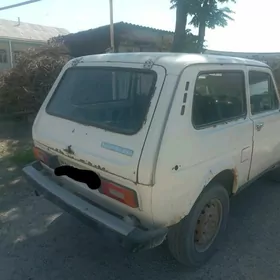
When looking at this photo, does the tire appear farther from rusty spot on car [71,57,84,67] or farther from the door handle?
rusty spot on car [71,57,84,67]

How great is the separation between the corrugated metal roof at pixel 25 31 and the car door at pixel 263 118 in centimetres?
1977

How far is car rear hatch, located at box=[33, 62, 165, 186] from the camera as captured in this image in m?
2.02

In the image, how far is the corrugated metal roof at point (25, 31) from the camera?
64.5 feet

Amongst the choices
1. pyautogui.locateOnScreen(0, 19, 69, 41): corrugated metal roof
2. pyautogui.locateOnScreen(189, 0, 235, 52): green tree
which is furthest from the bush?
pyautogui.locateOnScreen(0, 19, 69, 41): corrugated metal roof

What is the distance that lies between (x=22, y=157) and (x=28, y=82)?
3.22 metres

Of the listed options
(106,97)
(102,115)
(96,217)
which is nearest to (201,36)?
(106,97)

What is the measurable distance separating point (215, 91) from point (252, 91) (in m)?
0.74

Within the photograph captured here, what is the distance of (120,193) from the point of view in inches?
81.6

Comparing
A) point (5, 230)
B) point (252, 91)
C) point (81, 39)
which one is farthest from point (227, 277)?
point (81, 39)

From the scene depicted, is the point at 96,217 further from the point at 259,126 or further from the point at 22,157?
the point at 22,157

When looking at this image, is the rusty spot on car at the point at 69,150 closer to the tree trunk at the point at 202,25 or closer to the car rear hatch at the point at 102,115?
the car rear hatch at the point at 102,115

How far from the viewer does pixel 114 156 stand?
2.04 meters

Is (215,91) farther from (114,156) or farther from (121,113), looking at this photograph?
(114,156)

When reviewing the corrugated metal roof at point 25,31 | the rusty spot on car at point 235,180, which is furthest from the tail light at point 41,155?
the corrugated metal roof at point 25,31
